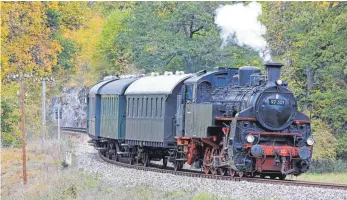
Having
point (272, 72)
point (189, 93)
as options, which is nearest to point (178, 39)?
point (189, 93)

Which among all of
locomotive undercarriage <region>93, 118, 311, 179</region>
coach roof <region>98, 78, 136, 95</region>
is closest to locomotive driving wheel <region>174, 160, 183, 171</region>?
locomotive undercarriage <region>93, 118, 311, 179</region>

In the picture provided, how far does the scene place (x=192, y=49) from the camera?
4078 cm

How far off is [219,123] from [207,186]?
2636 millimetres

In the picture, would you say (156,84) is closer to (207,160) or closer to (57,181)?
(207,160)

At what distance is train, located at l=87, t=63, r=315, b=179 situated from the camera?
17469 mm

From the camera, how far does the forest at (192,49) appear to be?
30531 millimetres

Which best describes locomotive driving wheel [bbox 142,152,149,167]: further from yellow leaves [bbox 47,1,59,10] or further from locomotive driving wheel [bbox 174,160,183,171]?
yellow leaves [bbox 47,1,59,10]

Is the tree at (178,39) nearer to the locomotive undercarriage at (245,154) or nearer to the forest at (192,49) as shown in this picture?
the forest at (192,49)

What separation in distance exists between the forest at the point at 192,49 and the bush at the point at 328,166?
305mm

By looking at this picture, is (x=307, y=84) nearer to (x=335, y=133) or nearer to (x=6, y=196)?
(x=335, y=133)

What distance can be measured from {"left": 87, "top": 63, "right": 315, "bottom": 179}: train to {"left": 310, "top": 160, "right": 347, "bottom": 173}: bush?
8.93m

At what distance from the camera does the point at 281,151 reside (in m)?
17.3

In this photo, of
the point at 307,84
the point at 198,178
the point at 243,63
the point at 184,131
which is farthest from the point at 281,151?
the point at 243,63

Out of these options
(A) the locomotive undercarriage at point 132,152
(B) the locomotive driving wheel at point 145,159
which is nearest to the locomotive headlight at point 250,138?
(A) the locomotive undercarriage at point 132,152
